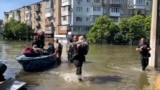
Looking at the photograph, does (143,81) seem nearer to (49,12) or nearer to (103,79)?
(103,79)

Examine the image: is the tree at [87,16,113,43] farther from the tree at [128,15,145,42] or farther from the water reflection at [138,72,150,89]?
the water reflection at [138,72,150,89]

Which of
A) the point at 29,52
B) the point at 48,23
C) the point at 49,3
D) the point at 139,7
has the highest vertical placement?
the point at 49,3

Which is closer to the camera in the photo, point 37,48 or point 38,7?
point 37,48

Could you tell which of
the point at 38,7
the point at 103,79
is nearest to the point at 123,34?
the point at 38,7

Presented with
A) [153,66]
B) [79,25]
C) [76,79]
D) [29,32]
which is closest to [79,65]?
[76,79]

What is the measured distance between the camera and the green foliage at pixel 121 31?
7775 centimetres

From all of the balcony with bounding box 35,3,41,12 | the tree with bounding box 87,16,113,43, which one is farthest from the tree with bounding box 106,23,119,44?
the balcony with bounding box 35,3,41,12

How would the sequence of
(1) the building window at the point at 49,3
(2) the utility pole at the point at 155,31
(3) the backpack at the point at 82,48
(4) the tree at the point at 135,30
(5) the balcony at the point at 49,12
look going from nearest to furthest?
(3) the backpack at the point at 82,48, (2) the utility pole at the point at 155,31, (4) the tree at the point at 135,30, (5) the balcony at the point at 49,12, (1) the building window at the point at 49,3

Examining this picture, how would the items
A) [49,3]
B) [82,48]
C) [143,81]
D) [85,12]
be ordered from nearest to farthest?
[82,48], [143,81], [85,12], [49,3]

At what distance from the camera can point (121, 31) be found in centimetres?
7838

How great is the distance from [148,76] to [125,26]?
199 feet

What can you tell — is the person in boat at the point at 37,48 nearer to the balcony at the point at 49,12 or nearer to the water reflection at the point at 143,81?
the water reflection at the point at 143,81

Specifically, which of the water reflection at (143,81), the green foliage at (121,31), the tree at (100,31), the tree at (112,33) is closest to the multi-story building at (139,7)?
the green foliage at (121,31)

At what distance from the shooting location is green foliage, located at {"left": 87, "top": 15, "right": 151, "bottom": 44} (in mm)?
77750
